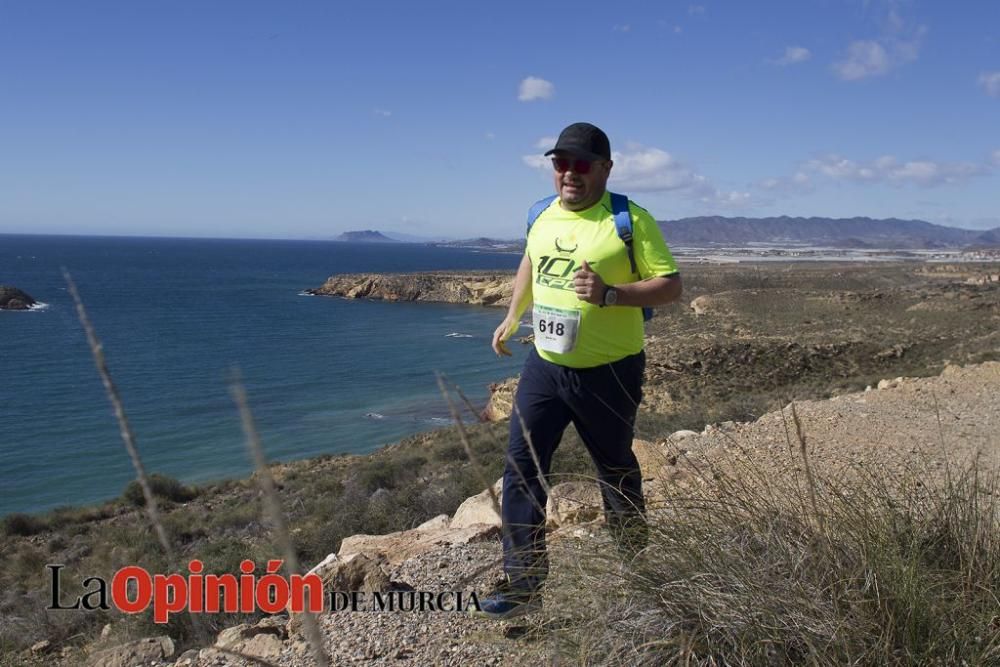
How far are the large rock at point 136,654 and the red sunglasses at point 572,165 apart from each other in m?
2.96

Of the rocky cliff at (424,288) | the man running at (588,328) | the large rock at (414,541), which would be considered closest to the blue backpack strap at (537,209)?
the man running at (588,328)

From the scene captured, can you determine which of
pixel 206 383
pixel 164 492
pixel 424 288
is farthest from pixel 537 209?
pixel 424 288

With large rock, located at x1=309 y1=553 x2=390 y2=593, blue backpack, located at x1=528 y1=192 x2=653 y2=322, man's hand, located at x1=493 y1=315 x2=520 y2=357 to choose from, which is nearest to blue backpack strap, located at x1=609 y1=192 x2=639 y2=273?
blue backpack, located at x1=528 y1=192 x2=653 y2=322

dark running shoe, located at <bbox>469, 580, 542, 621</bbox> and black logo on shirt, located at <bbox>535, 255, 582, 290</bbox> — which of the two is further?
black logo on shirt, located at <bbox>535, 255, 582, 290</bbox>

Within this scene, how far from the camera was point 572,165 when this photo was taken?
284 centimetres

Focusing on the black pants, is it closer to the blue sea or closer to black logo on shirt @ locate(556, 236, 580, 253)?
black logo on shirt @ locate(556, 236, 580, 253)

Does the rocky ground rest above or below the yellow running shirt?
below

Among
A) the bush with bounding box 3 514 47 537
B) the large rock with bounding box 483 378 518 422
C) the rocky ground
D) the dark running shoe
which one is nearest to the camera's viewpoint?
the dark running shoe

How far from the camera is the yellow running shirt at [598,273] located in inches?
110

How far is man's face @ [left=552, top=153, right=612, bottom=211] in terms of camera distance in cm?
283

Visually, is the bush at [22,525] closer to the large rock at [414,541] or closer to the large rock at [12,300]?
the large rock at [414,541]

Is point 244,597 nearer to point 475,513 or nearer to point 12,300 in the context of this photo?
point 475,513

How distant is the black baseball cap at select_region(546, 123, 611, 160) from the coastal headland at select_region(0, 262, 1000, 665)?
1.23 m

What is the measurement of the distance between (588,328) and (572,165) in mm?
687
